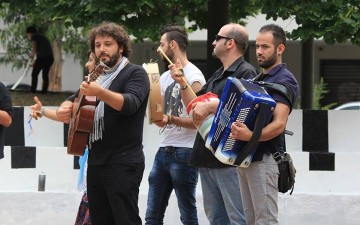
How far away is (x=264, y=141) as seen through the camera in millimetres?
4766

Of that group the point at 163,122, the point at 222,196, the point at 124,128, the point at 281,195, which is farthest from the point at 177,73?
the point at 281,195

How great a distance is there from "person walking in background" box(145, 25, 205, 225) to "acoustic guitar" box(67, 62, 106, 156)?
111 cm

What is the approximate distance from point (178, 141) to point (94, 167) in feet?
3.84

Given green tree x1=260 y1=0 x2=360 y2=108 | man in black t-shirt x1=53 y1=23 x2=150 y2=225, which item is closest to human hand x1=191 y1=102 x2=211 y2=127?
man in black t-shirt x1=53 y1=23 x2=150 y2=225

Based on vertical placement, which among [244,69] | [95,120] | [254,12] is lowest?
[95,120]

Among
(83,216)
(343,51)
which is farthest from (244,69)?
(343,51)

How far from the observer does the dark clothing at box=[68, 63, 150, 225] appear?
16.0ft

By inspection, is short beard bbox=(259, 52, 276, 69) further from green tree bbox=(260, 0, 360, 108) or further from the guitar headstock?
green tree bbox=(260, 0, 360, 108)

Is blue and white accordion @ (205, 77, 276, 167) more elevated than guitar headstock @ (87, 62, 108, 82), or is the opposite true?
guitar headstock @ (87, 62, 108, 82)

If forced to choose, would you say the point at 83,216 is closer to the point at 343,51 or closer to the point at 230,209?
the point at 230,209

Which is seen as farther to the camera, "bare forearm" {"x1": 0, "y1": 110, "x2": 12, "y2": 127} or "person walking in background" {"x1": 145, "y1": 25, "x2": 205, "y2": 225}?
"person walking in background" {"x1": 145, "y1": 25, "x2": 205, "y2": 225}

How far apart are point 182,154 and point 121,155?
1139 millimetres

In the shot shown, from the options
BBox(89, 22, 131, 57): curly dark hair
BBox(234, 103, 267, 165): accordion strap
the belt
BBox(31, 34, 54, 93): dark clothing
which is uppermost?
BBox(31, 34, 54, 93): dark clothing

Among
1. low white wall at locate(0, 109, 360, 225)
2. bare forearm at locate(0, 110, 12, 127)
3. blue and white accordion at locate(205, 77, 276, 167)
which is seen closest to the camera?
blue and white accordion at locate(205, 77, 276, 167)
